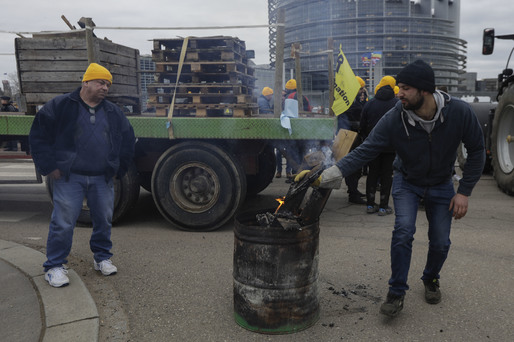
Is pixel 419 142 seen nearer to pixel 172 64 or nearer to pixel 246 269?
pixel 246 269

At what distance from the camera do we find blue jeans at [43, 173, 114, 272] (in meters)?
3.80

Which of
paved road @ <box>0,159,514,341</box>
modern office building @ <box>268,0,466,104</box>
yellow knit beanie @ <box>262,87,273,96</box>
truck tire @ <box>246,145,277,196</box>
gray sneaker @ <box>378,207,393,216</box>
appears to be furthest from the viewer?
modern office building @ <box>268,0,466,104</box>

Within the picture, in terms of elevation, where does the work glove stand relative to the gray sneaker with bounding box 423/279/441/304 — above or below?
above

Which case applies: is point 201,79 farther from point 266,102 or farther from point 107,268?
point 266,102

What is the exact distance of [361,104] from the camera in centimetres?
816

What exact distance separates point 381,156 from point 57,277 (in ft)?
15.2

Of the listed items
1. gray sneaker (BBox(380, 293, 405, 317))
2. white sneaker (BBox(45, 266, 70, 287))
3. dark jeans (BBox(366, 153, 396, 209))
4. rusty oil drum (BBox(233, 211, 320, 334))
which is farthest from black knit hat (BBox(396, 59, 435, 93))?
dark jeans (BBox(366, 153, 396, 209))

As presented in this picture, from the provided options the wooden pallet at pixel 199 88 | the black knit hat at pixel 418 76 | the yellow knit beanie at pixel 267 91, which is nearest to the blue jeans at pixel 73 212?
the wooden pallet at pixel 199 88

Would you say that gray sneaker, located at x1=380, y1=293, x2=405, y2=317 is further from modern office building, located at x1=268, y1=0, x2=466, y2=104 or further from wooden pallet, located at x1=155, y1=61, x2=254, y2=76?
modern office building, located at x1=268, y1=0, x2=466, y2=104

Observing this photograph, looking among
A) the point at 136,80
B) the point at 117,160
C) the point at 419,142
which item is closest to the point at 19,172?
the point at 136,80

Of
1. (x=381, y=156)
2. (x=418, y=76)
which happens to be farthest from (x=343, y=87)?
(x=418, y=76)

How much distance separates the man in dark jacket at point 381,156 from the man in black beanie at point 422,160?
119 inches

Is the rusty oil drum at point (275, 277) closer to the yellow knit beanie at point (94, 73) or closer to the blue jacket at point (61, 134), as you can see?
the blue jacket at point (61, 134)

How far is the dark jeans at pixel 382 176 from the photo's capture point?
643 centimetres
